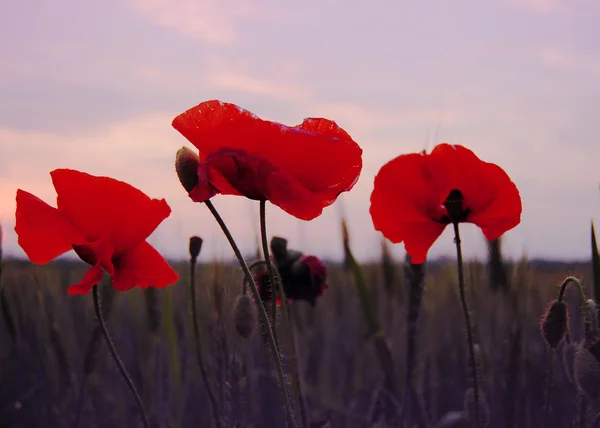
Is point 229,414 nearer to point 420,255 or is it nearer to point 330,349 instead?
point 420,255

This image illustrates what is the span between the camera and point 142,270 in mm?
1047

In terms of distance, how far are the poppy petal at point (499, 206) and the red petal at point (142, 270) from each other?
0.49m

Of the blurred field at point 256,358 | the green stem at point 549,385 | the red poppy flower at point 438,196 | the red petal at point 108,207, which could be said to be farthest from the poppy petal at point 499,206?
the red petal at point 108,207

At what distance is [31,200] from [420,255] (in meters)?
0.58

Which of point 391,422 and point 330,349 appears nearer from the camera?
point 391,422

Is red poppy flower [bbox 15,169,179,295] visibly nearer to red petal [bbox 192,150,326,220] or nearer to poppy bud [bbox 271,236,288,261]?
red petal [bbox 192,150,326,220]

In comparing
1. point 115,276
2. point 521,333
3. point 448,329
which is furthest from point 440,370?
point 115,276

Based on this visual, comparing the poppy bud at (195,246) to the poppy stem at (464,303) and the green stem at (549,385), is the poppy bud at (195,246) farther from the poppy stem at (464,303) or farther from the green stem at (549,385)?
the green stem at (549,385)

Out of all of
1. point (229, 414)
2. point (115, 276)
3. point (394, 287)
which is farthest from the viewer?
point (394, 287)

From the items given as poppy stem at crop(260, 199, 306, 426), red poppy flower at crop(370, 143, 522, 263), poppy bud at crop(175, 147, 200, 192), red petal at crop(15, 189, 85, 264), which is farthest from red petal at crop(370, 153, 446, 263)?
red petal at crop(15, 189, 85, 264)

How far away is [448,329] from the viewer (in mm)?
2107

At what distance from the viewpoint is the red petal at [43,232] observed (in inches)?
40.9

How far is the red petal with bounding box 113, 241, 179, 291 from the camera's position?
1.03m

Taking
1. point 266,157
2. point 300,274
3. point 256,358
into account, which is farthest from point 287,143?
point 256,358
